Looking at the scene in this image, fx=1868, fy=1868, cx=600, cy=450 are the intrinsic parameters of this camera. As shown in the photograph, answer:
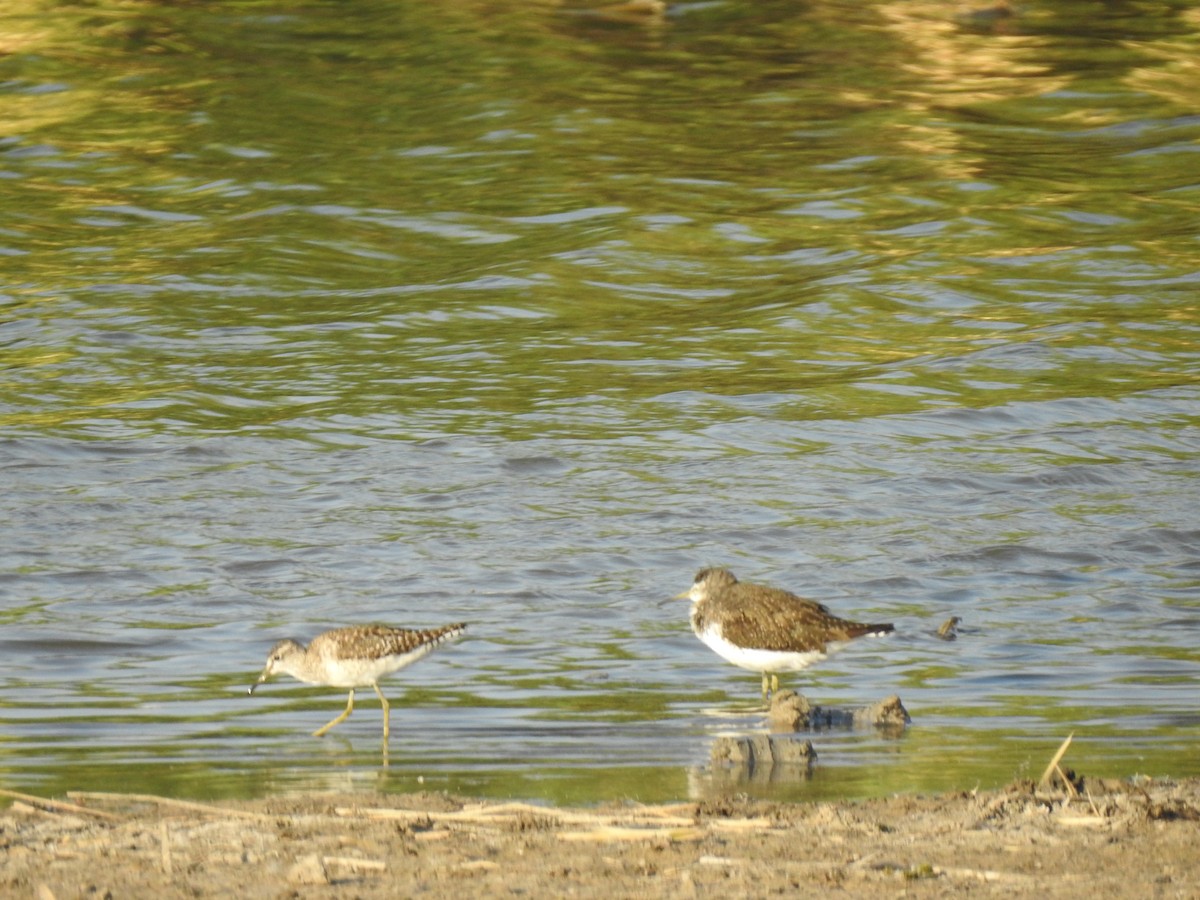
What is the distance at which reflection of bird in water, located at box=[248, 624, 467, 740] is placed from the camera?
9273 millimetres

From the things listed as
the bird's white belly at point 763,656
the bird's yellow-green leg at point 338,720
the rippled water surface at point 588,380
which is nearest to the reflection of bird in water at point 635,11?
the rippled water surface at point 588,380

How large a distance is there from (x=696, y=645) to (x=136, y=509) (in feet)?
17.0

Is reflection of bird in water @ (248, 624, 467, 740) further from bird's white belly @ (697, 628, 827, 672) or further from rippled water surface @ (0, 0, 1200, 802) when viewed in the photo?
bird's white belly @ (697, 628, 827, 672)

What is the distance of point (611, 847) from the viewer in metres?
6.17

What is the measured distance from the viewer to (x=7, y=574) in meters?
12.5

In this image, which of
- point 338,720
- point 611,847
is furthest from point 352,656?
point 611,847

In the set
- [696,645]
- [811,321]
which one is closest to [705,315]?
[811,321]

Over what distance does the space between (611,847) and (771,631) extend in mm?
3970

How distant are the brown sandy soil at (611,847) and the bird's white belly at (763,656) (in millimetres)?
2977

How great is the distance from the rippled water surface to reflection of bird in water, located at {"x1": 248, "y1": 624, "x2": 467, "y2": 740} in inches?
9.1

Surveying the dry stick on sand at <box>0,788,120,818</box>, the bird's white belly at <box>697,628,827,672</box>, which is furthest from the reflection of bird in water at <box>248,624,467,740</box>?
the dry stick on sand at <box>0,788,120,818</box>

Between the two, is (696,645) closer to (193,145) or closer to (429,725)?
(429,725)

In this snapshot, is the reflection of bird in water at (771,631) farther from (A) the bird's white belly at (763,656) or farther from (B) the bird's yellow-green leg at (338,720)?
(B) the bird's yellow-green leg at (338,720)

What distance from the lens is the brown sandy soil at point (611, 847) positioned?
5.68 meters
